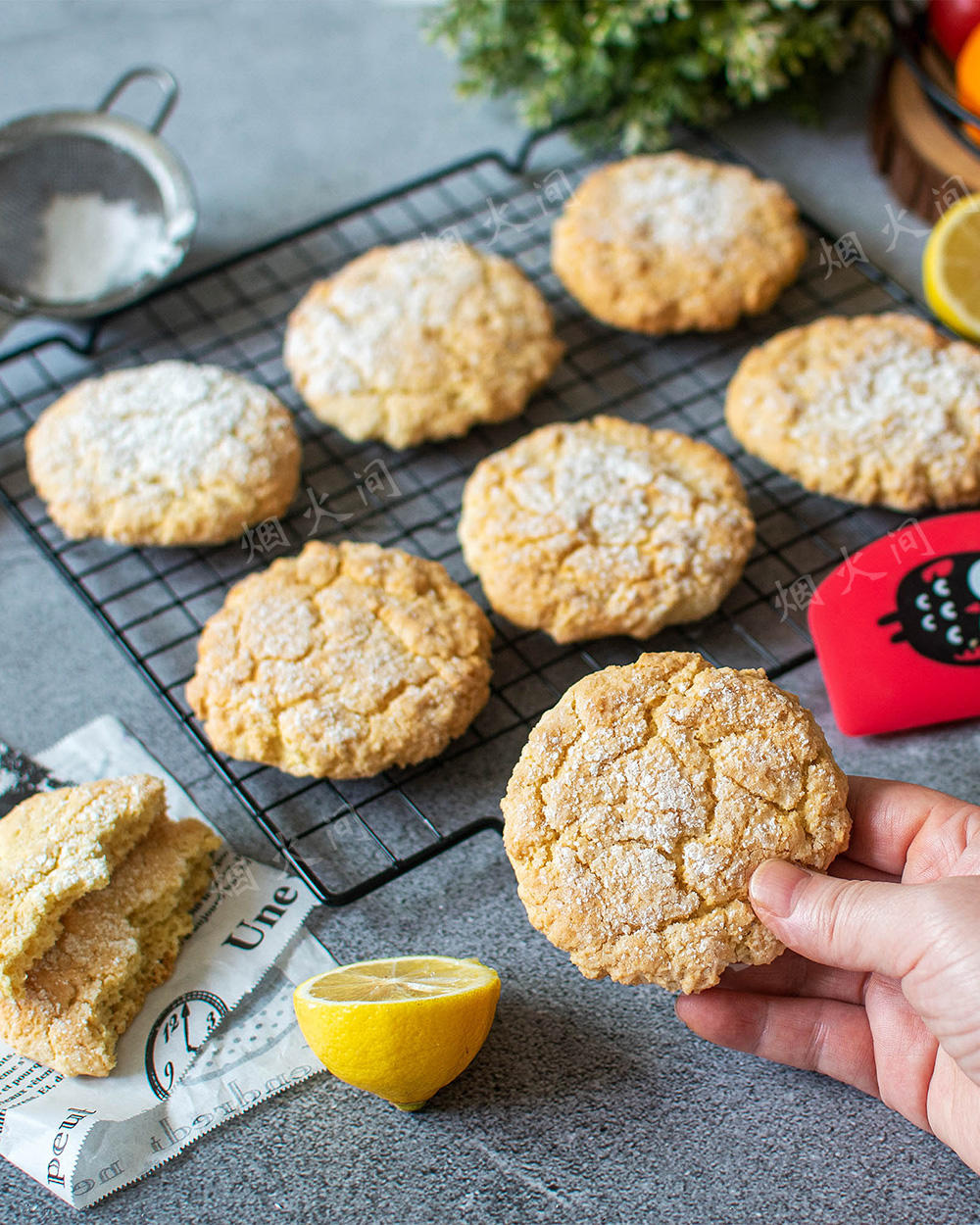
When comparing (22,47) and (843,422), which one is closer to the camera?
(843,422)

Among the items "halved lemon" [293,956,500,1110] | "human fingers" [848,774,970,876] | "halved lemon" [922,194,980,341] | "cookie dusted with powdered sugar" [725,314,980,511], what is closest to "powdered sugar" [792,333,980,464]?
"cookie dusted with powdered sugar" [725,314,980,511]

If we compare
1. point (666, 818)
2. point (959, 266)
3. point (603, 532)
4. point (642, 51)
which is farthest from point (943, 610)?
point (642, 51)

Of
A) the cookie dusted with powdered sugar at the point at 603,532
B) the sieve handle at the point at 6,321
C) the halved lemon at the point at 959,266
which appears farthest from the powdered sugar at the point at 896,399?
the sieve handle at the point at 6,321

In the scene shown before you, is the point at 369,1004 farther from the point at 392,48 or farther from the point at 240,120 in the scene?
the point at 392,48

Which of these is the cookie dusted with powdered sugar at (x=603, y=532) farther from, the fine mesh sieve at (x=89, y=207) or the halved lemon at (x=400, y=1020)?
the fine mesh sieve at (x=89, y=207)

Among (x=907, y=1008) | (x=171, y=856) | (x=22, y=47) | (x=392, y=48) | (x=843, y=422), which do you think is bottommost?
(x=907, y=1008)

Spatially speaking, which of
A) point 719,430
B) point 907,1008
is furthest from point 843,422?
point 907,1008

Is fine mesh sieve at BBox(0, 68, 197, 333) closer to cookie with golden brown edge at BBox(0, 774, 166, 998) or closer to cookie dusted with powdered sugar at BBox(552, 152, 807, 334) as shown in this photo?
cookie dusted with powdered sugar at BBox(552, 152, 807, 334)
